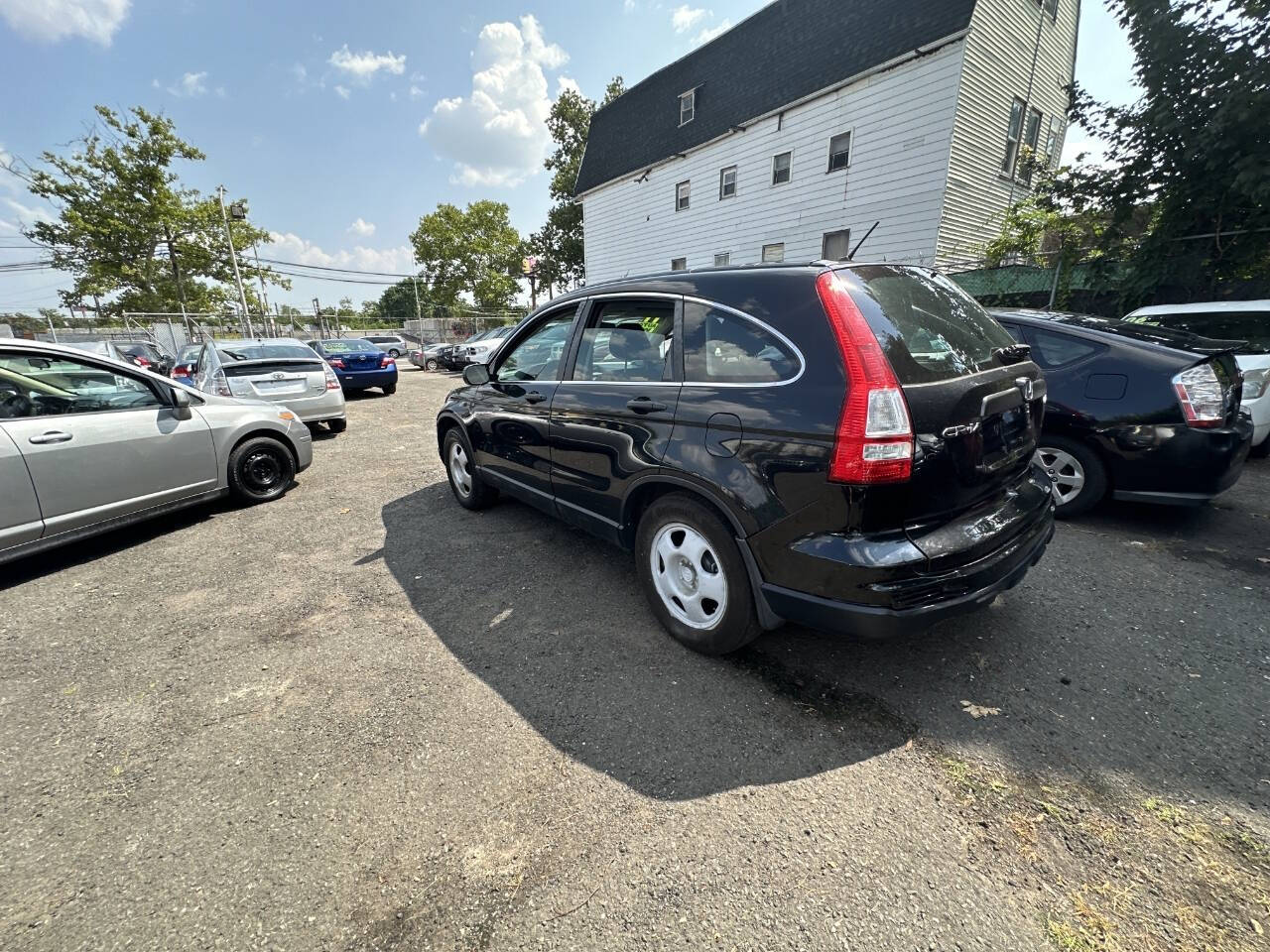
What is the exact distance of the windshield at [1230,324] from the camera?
4.92 m

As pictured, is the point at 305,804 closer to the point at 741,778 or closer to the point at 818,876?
the point at 741,778

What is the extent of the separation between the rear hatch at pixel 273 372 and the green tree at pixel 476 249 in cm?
4058

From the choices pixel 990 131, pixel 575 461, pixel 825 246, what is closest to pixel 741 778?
pixel 575 461

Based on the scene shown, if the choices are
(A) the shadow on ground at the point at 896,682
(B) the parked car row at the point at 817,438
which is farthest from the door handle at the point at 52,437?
(B) the parked car row at the point at 817,438

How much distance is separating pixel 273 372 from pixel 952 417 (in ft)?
27.5

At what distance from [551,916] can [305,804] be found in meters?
1.01

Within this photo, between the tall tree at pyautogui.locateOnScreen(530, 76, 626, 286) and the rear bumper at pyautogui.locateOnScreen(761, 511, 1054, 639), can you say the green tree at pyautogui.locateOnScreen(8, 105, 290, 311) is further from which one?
the rear bumper at pyautogui.locateOnScreen(761, 511, 1054, 639)

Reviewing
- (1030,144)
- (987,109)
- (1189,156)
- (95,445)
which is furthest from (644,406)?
(1030,144)

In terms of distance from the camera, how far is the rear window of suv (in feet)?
6.54

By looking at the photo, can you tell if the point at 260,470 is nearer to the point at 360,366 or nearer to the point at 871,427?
the point at 871,427

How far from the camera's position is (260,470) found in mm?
5012

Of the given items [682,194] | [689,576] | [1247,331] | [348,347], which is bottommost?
[689,576]

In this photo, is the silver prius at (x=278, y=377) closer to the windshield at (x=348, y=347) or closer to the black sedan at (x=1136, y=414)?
the windshield at (x=348, y=347)

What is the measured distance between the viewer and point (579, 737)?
82.5 inches
